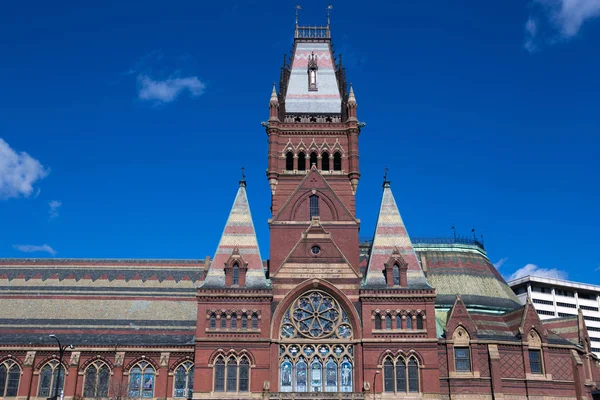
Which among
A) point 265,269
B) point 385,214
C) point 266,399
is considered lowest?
point 266,399

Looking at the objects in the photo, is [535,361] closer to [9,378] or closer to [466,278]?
[466,278]

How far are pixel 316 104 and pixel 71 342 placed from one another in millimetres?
35955

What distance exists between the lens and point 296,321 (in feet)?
210

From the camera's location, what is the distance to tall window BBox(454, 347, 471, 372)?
218 ft

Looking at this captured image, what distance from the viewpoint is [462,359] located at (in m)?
66.8

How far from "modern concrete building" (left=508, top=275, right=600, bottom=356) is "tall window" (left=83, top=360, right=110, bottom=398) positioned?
99.3m

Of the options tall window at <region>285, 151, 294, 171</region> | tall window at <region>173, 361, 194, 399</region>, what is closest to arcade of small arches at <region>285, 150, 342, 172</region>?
tall window at <region>285, 151, 294, 171</region>

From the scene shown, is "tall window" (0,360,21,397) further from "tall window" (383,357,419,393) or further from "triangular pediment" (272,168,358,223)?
"tall window" (383,357,419,393)

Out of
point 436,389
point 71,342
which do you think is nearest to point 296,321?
point 436,389

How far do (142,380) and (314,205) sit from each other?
2406cm

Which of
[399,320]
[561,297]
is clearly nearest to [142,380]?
[399,320]

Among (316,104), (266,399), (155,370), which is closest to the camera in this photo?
(266,399)

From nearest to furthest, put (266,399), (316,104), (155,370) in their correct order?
(266,399) → (155,370) → (316,104)

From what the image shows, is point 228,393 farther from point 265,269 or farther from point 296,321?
point 265,269
